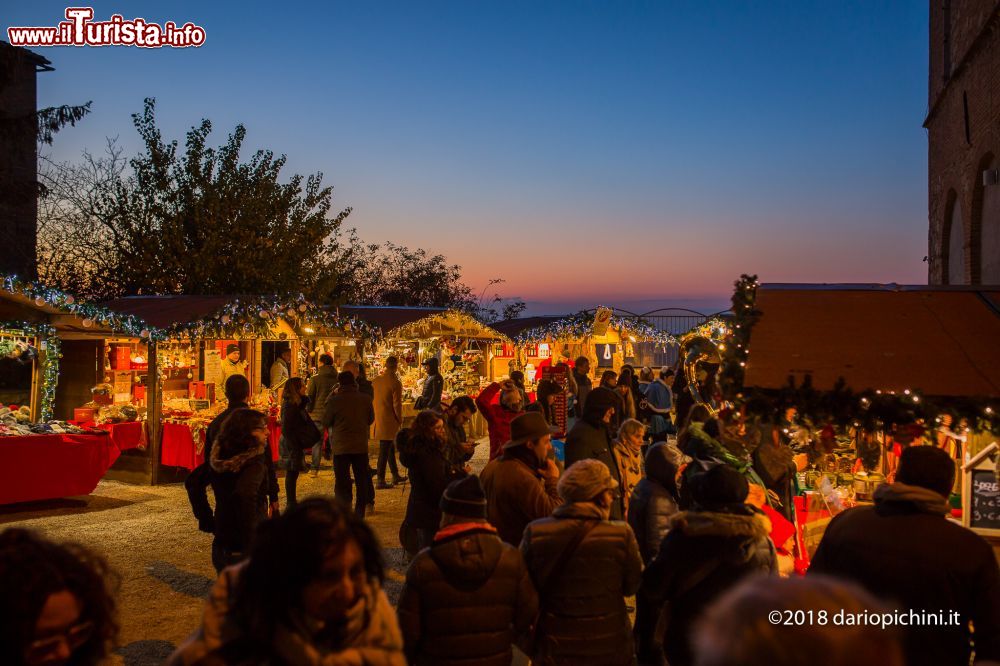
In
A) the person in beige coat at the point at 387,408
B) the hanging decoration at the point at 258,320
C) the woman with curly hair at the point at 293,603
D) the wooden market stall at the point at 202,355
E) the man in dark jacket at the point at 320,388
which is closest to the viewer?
the woman with curly hair at the point at 293,603

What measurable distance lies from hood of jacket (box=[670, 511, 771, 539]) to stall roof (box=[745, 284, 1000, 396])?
53.0 inches

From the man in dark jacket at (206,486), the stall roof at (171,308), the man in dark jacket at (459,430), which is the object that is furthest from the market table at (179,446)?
the man in dark jacket at (206,486)

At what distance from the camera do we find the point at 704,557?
3408mm

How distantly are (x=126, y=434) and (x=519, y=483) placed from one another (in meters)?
8.71

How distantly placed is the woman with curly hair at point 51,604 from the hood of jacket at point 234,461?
3.03 m

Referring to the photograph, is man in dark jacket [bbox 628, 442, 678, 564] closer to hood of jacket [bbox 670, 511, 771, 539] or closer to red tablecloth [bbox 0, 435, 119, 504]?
hood of jacket [bbox 670, 511, 771, 539]

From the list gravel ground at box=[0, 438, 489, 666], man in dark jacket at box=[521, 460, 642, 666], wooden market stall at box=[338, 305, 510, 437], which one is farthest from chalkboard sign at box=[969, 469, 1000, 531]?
wooden market stall at box=[338, 305, 510, 437]

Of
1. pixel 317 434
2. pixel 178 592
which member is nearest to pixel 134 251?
pixel 317 434

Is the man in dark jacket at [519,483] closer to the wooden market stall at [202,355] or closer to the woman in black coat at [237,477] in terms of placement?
the woman in black coat at [237,477]

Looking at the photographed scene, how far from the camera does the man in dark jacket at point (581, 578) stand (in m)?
3.31

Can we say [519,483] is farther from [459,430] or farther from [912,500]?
[459,430]

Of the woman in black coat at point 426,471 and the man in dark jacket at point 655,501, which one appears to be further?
the woman in black coat at point 426,471

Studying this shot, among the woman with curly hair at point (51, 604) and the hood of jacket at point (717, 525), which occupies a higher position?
the woman with curly hair at point (51, 604)

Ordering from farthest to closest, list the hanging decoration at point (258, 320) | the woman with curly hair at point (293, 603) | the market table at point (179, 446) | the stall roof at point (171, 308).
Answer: the stall roof at point (171, 308) → the hanging decoration at point (258, 320) → the market table at point (179, 446) → the woman with curly hair at point (293, 603)
